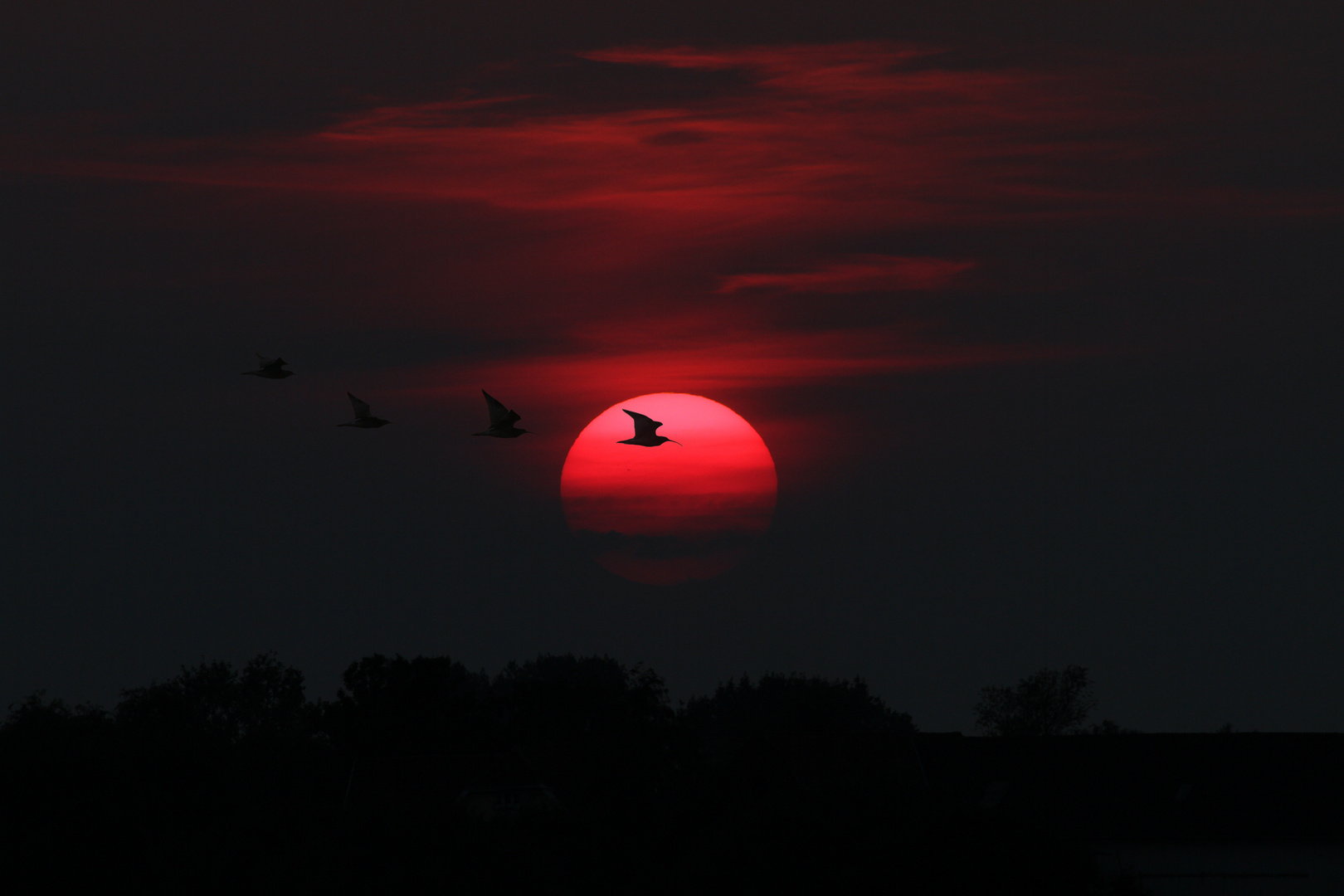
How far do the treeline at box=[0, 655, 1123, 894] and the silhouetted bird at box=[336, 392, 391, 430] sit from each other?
11.9 meters

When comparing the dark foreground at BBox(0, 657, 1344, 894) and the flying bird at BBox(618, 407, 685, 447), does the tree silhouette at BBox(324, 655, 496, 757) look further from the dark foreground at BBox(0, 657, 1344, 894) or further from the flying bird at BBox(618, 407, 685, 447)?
the flying bird at BBox(618, 407, 685, 447)

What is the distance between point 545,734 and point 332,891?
54691 millimetres

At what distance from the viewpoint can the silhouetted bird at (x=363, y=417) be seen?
43.4m

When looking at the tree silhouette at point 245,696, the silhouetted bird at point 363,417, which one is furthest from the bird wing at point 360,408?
the tree silhouette at point 245,696

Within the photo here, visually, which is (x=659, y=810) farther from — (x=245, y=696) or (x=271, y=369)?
(x=245, y=696)

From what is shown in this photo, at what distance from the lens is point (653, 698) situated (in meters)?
67.0

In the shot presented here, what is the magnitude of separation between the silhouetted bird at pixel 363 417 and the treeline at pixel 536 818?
469 inches

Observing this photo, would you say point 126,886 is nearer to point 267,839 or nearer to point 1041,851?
point 267,839

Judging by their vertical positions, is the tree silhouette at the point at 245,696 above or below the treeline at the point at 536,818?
above

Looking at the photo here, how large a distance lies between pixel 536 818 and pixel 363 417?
785 inches

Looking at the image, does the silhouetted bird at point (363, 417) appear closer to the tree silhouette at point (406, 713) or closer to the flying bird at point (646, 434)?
the flying bird at point (646, 434)

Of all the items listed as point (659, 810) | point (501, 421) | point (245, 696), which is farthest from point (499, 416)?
point (245, 696)

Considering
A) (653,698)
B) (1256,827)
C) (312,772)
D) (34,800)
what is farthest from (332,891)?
(312,772)

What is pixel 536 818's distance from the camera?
58.4 meters
